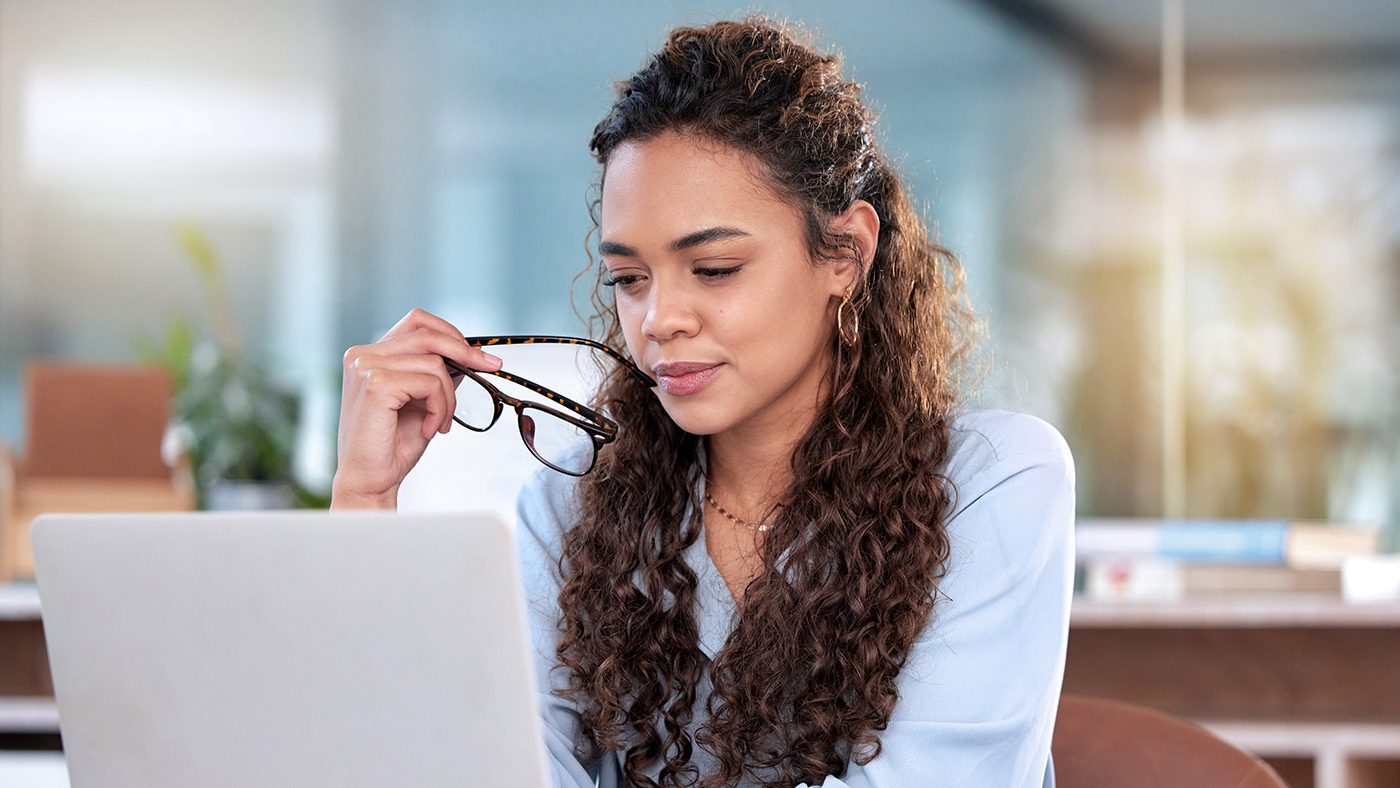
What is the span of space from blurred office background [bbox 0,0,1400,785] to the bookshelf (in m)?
2.12

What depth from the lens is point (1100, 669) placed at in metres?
2.42

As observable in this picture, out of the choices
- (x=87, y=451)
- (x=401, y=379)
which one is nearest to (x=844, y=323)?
(x=401, y=379)

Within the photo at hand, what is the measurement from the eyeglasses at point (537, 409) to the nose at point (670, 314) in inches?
2.6

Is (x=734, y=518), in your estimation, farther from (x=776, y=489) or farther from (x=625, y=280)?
(x=625, y=280)

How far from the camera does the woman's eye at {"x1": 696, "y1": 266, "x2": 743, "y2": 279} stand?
127 centimetres

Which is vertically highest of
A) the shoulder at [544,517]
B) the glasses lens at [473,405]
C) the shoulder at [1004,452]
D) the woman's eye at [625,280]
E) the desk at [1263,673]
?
the woman's eye at [625,280]

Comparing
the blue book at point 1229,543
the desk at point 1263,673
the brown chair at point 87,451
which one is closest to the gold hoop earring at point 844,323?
the desk at point 1263,673

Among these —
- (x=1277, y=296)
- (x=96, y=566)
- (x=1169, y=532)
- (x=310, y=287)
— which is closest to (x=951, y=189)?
(x=1277, y=296)

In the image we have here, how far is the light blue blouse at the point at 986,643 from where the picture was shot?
1.12 meters

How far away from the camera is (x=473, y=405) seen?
1.43m

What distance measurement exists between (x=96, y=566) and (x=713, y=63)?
0.76 metres

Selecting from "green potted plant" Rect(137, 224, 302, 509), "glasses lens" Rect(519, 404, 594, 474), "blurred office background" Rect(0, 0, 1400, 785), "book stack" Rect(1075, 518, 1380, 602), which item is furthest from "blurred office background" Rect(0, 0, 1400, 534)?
"glasses lens" Rect(519, 404, 594, 474)

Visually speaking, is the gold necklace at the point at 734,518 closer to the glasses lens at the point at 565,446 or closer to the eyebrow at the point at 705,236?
the glasses lens at the point at 565,446

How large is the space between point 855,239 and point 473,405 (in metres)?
0.42
